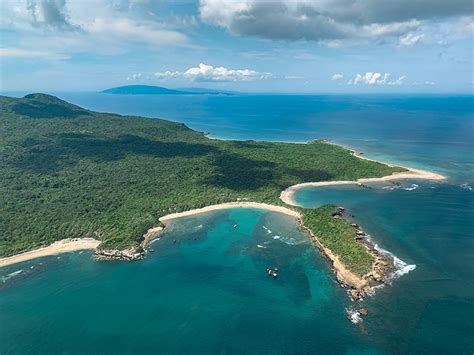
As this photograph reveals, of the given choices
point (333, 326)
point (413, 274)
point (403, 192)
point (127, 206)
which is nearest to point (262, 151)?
point (403, 192)

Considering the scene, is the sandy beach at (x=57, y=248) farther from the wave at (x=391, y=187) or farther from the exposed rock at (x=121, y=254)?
the wave at (x=391, y=187)

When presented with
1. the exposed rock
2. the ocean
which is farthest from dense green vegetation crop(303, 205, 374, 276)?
the exposed rock

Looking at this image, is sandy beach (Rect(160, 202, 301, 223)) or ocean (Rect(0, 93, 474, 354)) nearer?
ocean (Rect(0, 93, 474, 354))

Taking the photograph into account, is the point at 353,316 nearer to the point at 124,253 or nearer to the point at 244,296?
the point at 244,296

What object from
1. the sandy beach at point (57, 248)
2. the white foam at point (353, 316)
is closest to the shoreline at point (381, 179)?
the sandy beach at point (57, 248)

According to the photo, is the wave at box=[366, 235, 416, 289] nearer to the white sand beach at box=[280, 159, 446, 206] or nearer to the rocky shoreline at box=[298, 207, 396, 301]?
the rocky shoreline at box=[298, 207, 396, 301]

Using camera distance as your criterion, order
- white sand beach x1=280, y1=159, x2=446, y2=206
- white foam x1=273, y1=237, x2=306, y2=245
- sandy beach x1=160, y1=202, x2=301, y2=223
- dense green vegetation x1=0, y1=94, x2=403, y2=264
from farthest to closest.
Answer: white sand beach x1=280, y1=159, x2=446, y2=206 < sandy beach x1=160, y1=202, x2=301, y2=223 < dense green vegetation x1=0, y1=94, x2=403, y2=264 < white foam x1=273, y1=237, x2=306, y2=245
